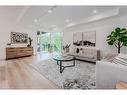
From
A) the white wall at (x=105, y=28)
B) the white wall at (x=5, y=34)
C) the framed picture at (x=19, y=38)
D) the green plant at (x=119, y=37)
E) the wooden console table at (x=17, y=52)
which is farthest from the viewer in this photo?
the framed picture at (x=19, y=38)

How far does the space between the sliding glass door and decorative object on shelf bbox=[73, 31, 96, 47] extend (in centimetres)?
349

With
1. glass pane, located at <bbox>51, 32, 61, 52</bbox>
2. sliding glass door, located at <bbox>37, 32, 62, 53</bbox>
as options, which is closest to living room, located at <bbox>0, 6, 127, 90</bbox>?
sliding glass door, located at <bbox>37, 32, 62, 53</bbox>

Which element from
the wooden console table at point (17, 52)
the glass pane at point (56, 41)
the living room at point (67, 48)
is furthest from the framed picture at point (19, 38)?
the glass pane at point (56, 41)

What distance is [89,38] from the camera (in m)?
6.62

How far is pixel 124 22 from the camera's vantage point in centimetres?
518

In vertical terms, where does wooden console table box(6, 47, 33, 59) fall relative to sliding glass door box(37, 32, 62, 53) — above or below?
below

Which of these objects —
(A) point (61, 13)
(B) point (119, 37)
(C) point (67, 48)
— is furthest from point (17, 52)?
(B) point (119, 37)

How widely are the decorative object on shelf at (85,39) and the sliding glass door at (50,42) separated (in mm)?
3493

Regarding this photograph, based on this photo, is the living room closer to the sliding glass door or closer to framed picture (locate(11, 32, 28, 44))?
framed picture (locate(11, 32, 28, 44))

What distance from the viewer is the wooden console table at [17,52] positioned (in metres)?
6.77

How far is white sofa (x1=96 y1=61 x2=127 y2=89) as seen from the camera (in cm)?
190

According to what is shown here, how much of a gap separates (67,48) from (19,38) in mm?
3430

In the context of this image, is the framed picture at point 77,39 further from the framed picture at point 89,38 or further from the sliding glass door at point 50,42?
the sliding glass door at point 50,42
